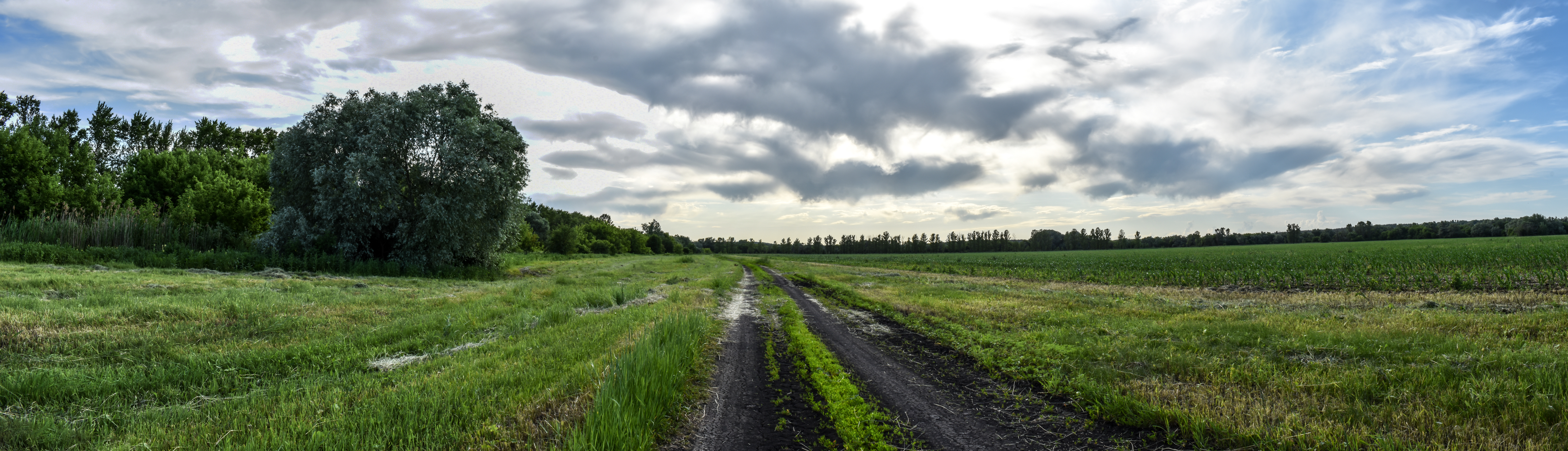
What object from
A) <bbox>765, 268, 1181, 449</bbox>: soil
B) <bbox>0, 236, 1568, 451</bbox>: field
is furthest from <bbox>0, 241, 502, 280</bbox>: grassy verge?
<bbox>765, 268, 1181, 449</bbox>: soil

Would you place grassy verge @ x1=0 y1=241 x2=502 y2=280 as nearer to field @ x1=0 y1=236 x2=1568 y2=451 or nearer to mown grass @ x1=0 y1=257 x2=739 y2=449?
field @ x1=0 y1=236 x2=1568 y2=451

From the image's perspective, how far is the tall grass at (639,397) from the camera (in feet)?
14.0

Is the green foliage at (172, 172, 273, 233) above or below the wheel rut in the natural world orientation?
above

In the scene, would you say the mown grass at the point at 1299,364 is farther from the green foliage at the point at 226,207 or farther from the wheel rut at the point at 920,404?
the green foliage at the point at 226,207

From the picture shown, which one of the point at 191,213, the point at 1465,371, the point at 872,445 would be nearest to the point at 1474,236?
the point at 1465,371

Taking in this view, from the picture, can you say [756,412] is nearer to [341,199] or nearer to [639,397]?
[639,397]

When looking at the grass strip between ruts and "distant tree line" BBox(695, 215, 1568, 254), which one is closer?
the grass strip between ruts

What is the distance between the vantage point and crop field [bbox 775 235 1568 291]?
20.0 m

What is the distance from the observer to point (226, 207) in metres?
29.6

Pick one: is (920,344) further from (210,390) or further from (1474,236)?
(1474,236)

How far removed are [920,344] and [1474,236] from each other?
5808 inches

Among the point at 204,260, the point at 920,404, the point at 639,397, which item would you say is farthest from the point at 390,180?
the point at 920,404

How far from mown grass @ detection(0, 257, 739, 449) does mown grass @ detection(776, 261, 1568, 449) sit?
5.41 metres

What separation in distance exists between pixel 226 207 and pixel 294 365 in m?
33.1
